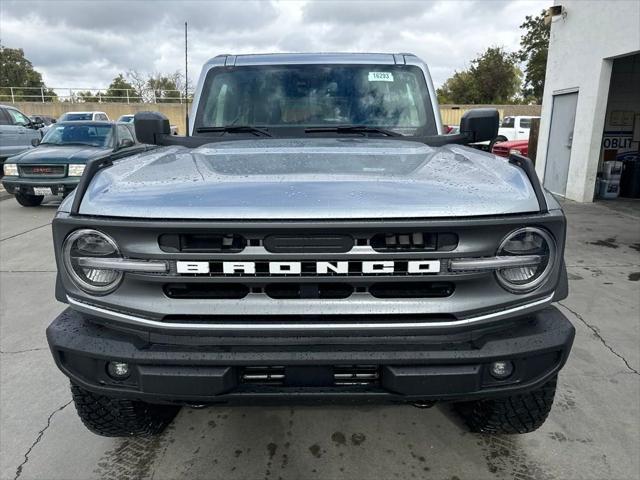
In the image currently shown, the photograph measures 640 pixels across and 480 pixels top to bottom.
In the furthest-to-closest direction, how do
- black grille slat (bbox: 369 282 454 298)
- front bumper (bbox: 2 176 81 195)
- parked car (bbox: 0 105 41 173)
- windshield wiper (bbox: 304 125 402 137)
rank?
parked car (bbox: 0 105 41 173) → front bumper (bbox: 2 176 81 195) → windshield wiper (bbox: 304 125 402 137) → black grille slat (bbox: 369 282 454 298)

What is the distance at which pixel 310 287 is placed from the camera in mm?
1752

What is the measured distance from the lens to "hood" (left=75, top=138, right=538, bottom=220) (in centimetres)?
167

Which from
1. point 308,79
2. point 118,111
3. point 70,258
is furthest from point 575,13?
point 118,111

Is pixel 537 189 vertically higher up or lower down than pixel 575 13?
lower down

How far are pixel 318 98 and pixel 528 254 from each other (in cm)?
191

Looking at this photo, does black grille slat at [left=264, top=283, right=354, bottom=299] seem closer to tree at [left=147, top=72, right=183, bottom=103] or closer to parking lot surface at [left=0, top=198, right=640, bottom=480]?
parking lot surface at [left=0, top=198, right=640, bottom=480]

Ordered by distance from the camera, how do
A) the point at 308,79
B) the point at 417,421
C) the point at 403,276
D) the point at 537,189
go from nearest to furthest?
1. the point at 403,276
2. the point at 537,189
3. the point at 417,421
4. the point at 308,79

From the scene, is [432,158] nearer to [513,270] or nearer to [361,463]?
[513,270]

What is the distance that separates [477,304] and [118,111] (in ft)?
118

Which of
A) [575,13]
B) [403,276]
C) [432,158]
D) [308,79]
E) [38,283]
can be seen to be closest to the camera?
[403,276]

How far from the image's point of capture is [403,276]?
1.72 metres

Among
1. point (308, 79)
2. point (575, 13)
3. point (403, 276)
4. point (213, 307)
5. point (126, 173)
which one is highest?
point (575, 13)

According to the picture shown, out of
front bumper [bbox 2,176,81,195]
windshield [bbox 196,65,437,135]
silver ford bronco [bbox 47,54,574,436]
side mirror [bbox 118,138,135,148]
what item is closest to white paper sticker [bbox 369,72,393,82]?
windshield [bbox 196,65,437,135]

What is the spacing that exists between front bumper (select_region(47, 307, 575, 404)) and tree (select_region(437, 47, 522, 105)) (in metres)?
46.1
